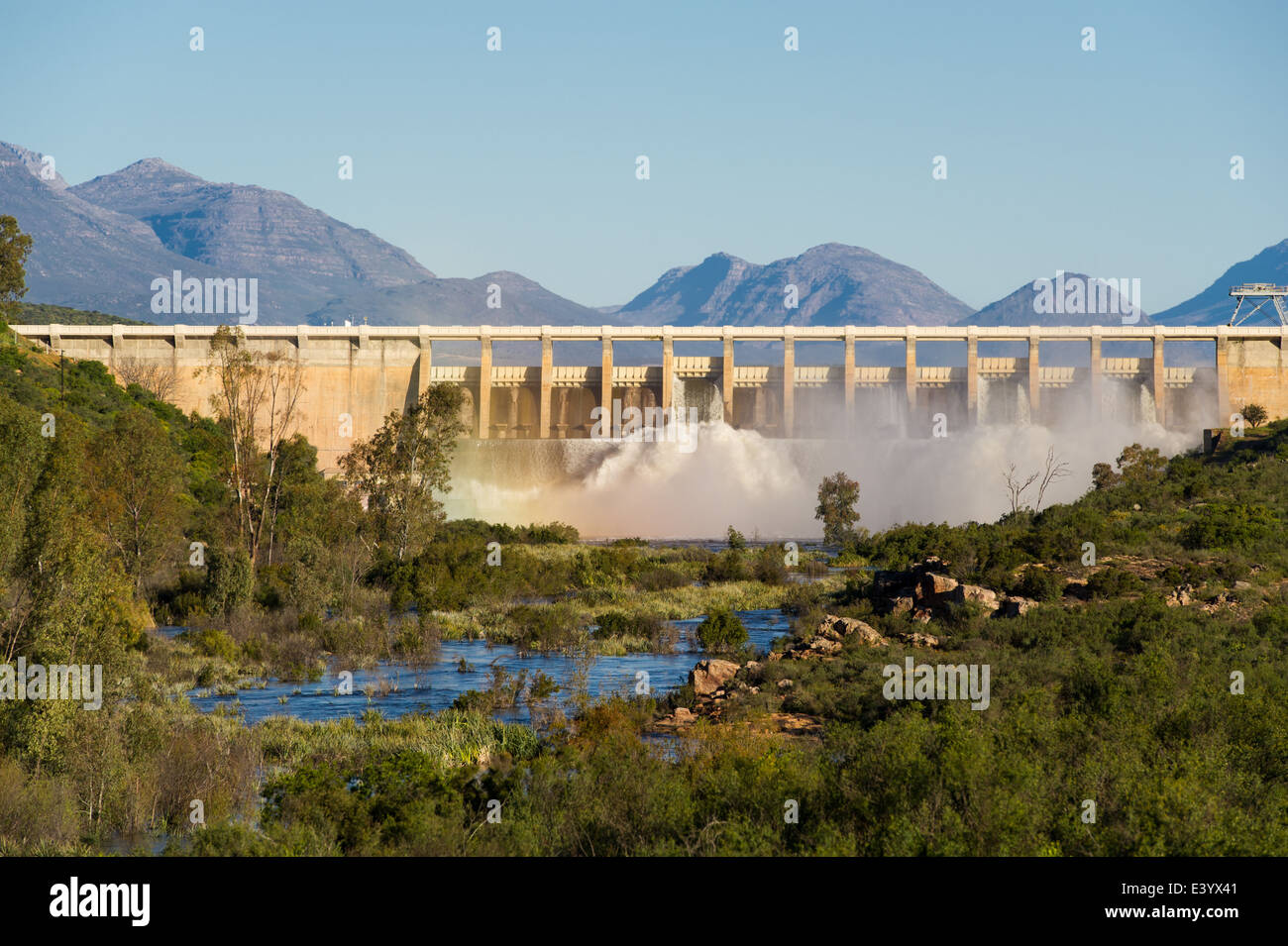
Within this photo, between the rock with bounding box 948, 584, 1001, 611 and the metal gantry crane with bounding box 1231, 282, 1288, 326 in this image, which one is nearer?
the rock with bounding box 948, 584, 1001, 611

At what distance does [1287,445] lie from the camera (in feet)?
173

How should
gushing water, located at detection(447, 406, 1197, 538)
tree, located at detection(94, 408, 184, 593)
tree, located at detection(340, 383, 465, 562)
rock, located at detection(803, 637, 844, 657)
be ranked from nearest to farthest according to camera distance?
rock, located at detection(803, 637, 844, 657) → tree, located at detection(94, 408, 184, 593) → tree, located at detection(340, 383, 465, 562) → gushing water, located at detection(447, 406, 1197, 538)

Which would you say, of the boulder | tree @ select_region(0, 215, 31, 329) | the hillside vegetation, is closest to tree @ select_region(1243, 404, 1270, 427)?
the hillside vegetation

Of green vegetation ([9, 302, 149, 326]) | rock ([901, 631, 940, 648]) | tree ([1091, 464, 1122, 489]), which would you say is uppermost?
green vegetation ([9, 302, 149, 326])

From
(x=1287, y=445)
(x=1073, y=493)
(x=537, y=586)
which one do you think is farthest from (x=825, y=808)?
(x=1073, y=493)

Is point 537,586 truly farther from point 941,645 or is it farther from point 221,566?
point 941,645

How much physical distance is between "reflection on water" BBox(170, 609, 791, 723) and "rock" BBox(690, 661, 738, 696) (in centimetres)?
97

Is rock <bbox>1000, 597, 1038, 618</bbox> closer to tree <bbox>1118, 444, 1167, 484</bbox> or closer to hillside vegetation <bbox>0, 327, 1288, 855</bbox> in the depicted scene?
hillside vegetation <bbox>0, 327, 1288, 855</bbox>

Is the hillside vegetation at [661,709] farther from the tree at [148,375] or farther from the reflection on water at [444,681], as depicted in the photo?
the tree at [148,375]

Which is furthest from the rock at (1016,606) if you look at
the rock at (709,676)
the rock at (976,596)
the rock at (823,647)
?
the rock at (709,676)

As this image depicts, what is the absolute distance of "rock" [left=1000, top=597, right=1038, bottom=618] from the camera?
27.6m

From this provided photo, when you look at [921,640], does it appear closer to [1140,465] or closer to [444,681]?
[444,681]
